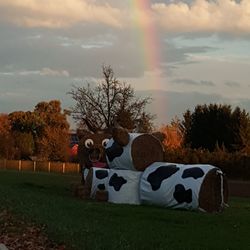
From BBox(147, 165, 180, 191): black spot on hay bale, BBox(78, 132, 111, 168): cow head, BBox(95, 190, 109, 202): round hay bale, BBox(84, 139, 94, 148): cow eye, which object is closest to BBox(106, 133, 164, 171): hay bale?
BBox(147, 165, 180, 191): black spot on hay bale

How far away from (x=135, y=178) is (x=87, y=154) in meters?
7.49

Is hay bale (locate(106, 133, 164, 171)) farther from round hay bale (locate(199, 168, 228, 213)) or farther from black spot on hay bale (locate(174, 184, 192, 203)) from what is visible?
round hay bale (locate(199, 168, 228, 213))

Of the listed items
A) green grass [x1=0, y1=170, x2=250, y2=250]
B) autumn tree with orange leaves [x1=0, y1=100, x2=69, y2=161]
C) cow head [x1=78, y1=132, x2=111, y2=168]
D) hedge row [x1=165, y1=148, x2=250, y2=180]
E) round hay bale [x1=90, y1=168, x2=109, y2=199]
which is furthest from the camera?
autumn tree with orange leaves [x1=0, y1=100, x2=69, y2=161]

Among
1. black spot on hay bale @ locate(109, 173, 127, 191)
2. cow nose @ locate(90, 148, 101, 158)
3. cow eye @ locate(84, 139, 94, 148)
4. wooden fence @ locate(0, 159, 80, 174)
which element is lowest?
wooden fence @ locate(0, 159, 80, 174)

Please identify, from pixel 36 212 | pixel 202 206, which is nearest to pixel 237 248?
pixel 36 212

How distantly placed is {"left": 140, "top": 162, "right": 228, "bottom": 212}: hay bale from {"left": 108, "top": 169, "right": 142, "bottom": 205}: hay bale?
68 centimetres

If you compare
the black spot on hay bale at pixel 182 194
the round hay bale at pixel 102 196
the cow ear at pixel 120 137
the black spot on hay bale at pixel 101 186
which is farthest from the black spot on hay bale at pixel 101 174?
the black spot on hay bale at pixel 182 194

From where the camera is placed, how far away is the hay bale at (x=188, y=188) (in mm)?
18969

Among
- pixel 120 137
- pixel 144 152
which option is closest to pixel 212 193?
pixel 144 152

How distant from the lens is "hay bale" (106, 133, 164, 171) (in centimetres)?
2109

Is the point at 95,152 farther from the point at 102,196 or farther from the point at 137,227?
the point at 137,227

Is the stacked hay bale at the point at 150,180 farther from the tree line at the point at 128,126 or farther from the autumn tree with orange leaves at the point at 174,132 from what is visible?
the autumn tree with orange leaves at the point at 174,132

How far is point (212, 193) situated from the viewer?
19.1 m

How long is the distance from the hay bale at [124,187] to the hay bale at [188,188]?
676 millimetres
